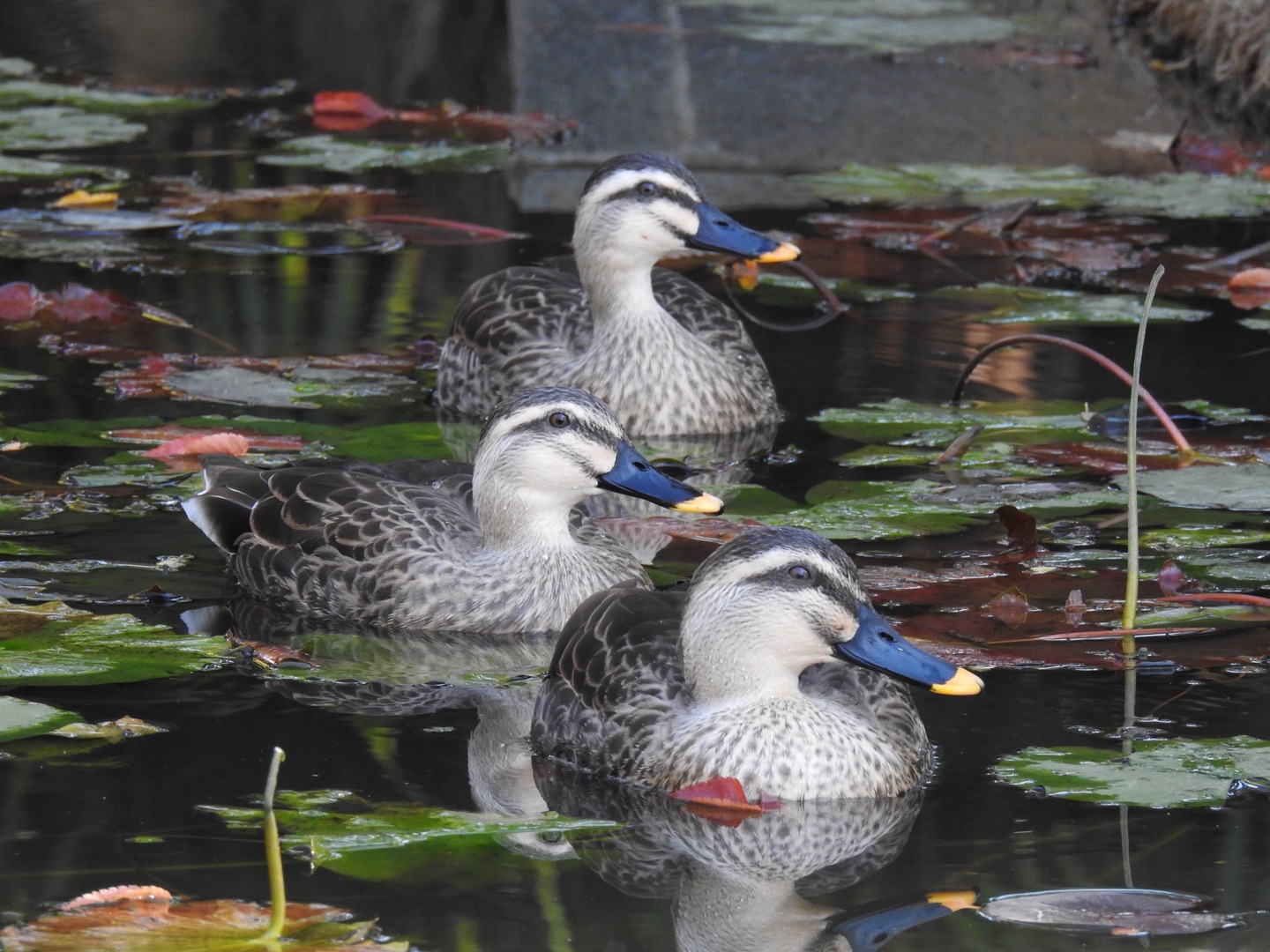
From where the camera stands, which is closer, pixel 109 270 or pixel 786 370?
pixel 786 370

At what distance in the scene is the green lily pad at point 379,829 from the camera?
499 centimetres

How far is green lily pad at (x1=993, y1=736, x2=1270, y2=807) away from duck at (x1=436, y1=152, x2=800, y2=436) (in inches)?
144

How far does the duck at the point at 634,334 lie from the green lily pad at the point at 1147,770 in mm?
3647

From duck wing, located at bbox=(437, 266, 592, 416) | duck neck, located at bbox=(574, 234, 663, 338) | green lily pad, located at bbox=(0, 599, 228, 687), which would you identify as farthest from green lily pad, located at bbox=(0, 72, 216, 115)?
green lily pad, located at bbox=(0, 599, 228, 687)

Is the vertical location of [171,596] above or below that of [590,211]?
below

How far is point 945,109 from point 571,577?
9.11 meters

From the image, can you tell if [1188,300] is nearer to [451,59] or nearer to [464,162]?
[464,162]

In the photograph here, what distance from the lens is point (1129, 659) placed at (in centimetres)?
639

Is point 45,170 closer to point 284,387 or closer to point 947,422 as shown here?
point 284,387

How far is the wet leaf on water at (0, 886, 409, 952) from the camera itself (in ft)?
14.5

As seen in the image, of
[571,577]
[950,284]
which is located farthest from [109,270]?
[571,577]

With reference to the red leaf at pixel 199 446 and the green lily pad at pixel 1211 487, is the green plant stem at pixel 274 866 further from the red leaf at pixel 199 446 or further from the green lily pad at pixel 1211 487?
the green lily pad at pixel 1211 487

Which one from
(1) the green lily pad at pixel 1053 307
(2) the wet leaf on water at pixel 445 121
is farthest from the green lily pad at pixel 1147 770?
(2) the wet leaf on water at pixel 445 121

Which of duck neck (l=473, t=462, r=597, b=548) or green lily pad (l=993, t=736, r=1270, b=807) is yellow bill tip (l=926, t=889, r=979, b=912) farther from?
duck neck (l=473, t=462, r=597, b=548)
